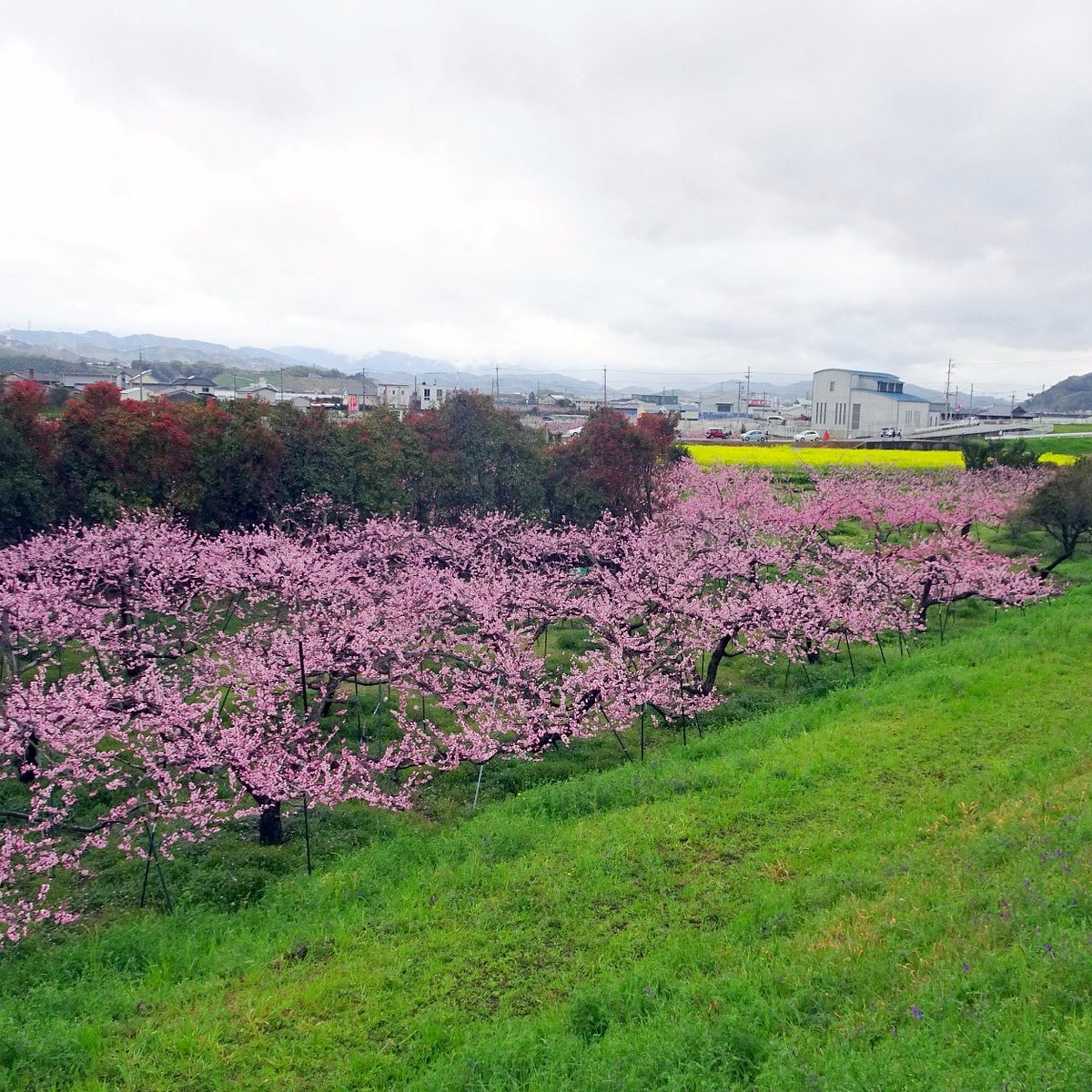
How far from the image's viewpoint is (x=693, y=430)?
Result: 298 ft

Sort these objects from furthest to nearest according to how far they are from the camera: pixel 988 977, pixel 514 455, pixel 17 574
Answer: pixel 514 455
pixel 17 574
pixel 988 977

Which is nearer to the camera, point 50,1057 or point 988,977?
point 988,977

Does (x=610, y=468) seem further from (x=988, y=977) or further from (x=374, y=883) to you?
(x=988, y=977)

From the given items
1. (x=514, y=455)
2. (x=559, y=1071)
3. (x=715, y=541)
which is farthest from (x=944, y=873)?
(x=514, y=455)

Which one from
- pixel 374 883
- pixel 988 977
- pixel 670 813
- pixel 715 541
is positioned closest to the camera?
pixel 988 977

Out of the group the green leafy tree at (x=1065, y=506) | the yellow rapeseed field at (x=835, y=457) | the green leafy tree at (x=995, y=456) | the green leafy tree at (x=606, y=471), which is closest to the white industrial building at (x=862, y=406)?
the yellow rapeseed field at (x=835, y=457)

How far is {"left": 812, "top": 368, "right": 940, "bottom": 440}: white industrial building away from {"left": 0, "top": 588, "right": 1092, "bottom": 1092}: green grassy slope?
69874mm

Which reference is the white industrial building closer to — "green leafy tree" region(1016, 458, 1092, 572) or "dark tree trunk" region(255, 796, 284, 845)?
"green leafy tree" region(1016, 458, 1092, 572)

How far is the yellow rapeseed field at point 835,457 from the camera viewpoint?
47.6 metres

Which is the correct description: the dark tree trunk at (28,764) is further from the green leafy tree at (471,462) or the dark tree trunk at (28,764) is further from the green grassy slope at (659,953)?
the green leafy tree at (471,462)

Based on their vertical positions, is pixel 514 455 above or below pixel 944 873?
above

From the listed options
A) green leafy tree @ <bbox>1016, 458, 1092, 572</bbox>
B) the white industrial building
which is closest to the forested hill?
the white industrial building

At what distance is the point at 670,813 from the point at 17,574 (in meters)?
19.4

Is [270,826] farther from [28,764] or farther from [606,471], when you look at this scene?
[606,471]
